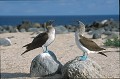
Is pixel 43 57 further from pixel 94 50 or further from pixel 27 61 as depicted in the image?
pixel 27 61

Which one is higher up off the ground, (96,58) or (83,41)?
(83,41)

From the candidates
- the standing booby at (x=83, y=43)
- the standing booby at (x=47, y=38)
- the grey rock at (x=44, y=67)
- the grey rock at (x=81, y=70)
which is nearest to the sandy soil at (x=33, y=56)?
the grey rock at (x=44, y=67)

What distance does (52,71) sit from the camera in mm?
10844

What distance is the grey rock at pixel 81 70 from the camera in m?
10.0

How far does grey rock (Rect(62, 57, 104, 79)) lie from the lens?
10.0m

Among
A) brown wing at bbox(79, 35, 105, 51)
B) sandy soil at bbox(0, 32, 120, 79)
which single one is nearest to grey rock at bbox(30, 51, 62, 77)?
sandy soil at bbox(0, 32, 120, 79)

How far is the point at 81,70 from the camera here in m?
10.0

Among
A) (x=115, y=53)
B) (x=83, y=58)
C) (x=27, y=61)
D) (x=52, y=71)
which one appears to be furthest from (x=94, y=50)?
(x=115, y=53)

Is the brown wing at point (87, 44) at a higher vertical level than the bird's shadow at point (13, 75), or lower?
higher

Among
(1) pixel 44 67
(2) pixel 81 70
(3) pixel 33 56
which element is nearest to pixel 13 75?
(1) pixel 44 67

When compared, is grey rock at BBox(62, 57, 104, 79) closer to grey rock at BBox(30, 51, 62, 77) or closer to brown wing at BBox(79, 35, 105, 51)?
brown wing at BBox(79, 35, 105, 51)

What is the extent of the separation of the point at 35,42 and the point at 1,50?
5.25 m

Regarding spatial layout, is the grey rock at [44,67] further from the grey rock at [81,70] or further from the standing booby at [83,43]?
the standing booby at [83,43]

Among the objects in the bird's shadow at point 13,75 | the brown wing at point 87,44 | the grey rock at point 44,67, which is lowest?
the bird's shadow at point 13,75
